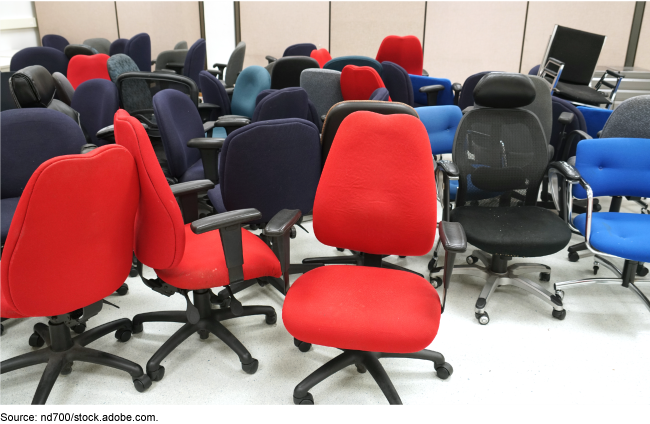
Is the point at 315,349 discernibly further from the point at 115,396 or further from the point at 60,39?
the point at 60,39

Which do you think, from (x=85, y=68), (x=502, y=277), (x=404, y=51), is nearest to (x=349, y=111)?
(x=502, y=277)

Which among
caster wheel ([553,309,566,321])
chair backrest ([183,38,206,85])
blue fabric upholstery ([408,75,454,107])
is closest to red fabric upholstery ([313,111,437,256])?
caster wheel ([553,309,566,321])

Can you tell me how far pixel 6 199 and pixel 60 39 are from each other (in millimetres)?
5181

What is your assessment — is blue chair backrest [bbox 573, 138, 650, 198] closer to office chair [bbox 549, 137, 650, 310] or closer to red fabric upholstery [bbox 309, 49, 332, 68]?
→ office chair [bbox 549, 137, 650, 310]

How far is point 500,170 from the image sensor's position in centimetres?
244

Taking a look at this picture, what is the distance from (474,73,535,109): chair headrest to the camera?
2352 mm

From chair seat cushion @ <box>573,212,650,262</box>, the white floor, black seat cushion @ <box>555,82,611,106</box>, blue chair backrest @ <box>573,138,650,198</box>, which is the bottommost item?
the white floor

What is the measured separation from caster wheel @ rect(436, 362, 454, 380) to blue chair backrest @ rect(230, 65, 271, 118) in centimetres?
255

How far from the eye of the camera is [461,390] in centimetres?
180

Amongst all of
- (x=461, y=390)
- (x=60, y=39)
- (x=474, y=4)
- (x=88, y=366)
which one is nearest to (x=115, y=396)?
(x=88, y=366)

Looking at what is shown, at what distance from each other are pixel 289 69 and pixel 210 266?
2443 millimetres

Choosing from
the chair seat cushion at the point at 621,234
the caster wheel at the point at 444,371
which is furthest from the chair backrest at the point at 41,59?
the chair seat cushion at the point at 621,234

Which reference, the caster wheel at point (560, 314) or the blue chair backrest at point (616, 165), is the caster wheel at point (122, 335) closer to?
the caster wheel at point (560, 314)

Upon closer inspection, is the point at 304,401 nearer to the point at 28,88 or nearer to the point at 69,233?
the point at 69,233
